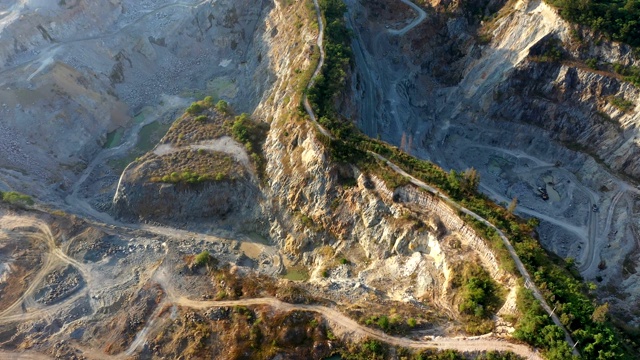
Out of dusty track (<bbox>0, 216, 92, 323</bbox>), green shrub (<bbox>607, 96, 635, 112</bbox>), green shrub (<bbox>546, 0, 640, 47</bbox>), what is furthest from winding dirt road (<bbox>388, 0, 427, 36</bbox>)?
dusty track (<bbox>0, 216, 92, 323</bbox>)

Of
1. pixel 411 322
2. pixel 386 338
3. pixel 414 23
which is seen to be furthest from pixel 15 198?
pixel 414 23

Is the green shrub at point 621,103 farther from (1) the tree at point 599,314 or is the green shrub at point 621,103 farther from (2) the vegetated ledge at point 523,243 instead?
(1) the tree at point 599,314

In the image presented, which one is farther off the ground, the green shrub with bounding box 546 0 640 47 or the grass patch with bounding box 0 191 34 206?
the green shrub with bounding box 546 0 640 47

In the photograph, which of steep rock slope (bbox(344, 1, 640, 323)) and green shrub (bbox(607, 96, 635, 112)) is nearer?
steep rock slope (bbox(344, 1, 640, 323))

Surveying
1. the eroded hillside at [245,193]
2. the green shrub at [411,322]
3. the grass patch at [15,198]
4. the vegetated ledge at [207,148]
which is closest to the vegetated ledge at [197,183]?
the vegetated ledge at [207,148]

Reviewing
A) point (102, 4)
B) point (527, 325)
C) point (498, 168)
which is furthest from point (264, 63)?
point (527, 325)

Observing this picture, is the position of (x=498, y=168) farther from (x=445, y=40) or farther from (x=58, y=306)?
(x=58, y=306)

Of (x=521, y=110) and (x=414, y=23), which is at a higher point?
(x=414, y=23)

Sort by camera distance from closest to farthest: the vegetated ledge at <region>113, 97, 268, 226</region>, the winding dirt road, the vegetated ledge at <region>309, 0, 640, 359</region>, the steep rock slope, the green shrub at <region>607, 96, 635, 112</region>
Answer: the vegetated ledge at <region>309, 0, 640, 359</region> < the steep rock slope < the green shrub at <region>607, 96, 635, 112</region> < the vegetated ledge at <region>113, 97, 268, 226</region> < the winding dirt road

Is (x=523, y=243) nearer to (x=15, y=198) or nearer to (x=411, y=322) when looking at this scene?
(x=411, y=322)

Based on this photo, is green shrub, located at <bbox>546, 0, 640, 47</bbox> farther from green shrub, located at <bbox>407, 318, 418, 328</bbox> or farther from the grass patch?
the grass patch
